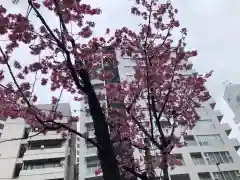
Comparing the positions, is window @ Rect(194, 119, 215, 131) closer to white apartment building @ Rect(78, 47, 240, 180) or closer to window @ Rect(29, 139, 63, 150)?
white apartment building @ Rect(78, 47, 240, 180)

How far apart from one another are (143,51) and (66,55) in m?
3.40

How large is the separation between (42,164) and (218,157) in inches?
705

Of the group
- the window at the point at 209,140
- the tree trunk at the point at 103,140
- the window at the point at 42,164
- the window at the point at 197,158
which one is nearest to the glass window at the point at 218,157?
the window at the point at 209,140

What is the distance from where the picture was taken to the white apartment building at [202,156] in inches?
901

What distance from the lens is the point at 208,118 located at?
2917 centimetres

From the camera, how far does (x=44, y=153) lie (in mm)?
25031

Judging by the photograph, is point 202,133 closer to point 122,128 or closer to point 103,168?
point 122,128

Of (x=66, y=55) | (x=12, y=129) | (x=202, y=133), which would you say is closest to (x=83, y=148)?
(x=12, y=129)

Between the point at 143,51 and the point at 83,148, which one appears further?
the point at 83,148

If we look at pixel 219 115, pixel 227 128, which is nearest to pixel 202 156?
pixel 227 128

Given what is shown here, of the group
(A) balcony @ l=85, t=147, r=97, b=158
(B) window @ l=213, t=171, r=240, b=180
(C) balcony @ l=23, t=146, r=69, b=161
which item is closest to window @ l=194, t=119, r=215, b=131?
(B) window @ l=213, t=171, r=240, b=180

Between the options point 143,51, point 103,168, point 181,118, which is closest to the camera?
point 103,168

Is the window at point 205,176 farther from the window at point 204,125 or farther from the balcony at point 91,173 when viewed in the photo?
the balcony at point 91,173

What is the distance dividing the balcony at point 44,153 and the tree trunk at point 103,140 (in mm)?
22499
